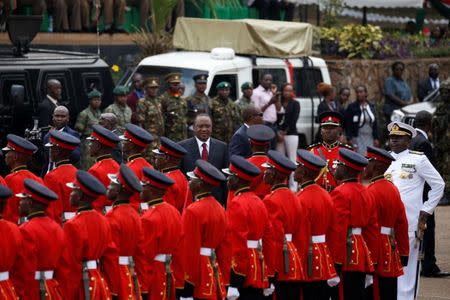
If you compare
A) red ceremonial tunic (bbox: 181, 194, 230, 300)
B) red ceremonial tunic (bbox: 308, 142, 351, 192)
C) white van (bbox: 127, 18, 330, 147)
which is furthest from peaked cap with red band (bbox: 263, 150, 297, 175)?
white van (bbox: 127, 18, 330, 147)

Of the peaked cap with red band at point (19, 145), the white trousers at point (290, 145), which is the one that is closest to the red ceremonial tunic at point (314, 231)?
the peaked cap with red band at point (19, 145)

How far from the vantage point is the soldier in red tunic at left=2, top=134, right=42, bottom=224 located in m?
11.9

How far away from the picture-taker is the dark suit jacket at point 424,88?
1056 inches

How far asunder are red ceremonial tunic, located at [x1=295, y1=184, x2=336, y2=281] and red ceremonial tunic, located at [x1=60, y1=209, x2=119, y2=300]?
2.16m

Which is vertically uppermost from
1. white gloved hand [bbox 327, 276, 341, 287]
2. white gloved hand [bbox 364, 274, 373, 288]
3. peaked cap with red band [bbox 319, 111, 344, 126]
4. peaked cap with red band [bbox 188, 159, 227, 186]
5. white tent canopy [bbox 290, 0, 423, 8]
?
peaked cap with red band [bbox 188, 159, 227, 186]

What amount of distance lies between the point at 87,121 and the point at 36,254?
8.27 m

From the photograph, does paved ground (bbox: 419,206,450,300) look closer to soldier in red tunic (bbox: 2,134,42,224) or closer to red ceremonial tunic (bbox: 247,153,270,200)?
red ceremonial tunic (bbox: 247,153,270,200)

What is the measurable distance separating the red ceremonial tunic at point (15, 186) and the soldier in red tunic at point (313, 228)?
2.29m

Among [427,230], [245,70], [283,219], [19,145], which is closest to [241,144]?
[427,230]

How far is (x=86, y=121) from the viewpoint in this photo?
1797 cm

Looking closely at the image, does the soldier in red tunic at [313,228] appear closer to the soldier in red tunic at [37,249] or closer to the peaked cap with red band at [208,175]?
the peaked cap with red band at [208,175]

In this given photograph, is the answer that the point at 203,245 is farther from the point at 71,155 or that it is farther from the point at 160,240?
the point at 71,155

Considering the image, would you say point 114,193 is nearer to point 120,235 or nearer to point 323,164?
point 120,235

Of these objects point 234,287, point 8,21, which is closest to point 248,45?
point 8,21
